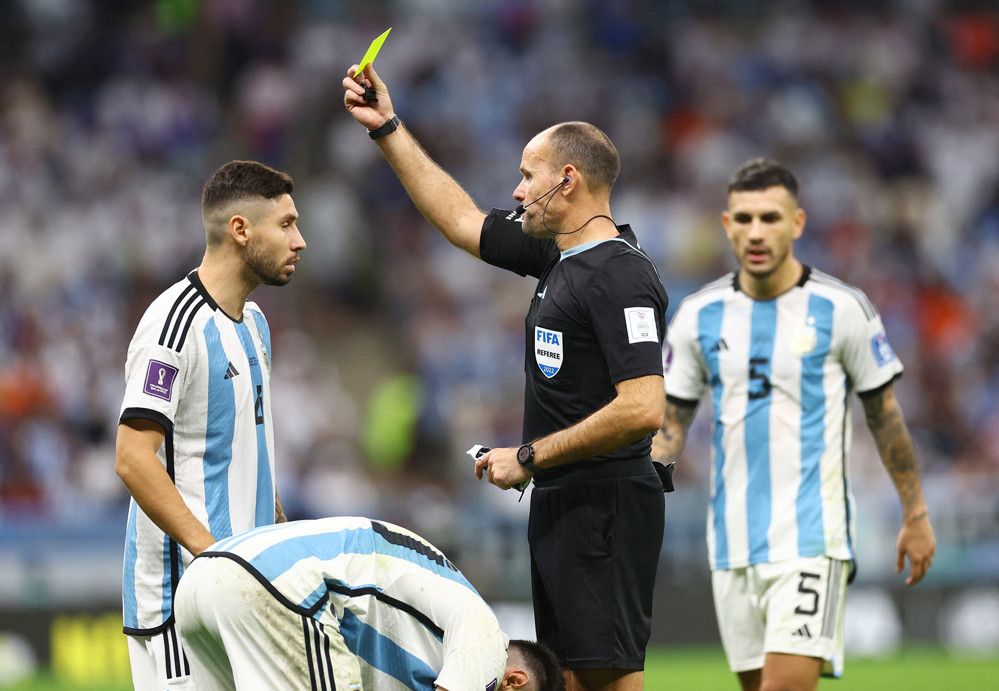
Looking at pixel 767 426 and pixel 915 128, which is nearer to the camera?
pixel 767 426

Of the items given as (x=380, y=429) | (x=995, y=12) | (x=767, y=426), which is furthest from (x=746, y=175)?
(x=995, y=12)

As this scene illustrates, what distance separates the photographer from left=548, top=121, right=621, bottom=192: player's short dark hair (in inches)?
202

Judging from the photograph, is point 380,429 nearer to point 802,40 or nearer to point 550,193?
point 802,40

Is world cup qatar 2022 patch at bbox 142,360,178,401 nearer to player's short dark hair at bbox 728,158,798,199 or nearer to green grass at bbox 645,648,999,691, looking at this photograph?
player's short dark hair at bbox 728,158,798,199

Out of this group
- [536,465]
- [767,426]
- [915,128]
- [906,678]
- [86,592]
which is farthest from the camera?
[915,128]

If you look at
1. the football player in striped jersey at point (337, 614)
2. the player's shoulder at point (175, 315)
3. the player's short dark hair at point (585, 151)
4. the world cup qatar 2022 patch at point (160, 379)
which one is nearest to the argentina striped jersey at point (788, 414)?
the player's short dark hair at point (585, 151)

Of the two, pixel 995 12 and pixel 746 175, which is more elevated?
pixel 995 12

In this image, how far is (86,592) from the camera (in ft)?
36.8

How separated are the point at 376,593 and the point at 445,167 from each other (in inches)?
460

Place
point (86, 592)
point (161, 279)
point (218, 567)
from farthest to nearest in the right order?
point (161, 279) < point (86, 592) < point (218, 567)

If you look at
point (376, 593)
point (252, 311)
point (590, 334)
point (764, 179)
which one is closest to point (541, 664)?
point (376, 593)

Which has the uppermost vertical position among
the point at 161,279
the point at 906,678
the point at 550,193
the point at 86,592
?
the point at 161,279

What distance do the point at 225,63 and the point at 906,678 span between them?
33.9ft

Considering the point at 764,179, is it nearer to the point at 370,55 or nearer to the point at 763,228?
the point at 763,228
